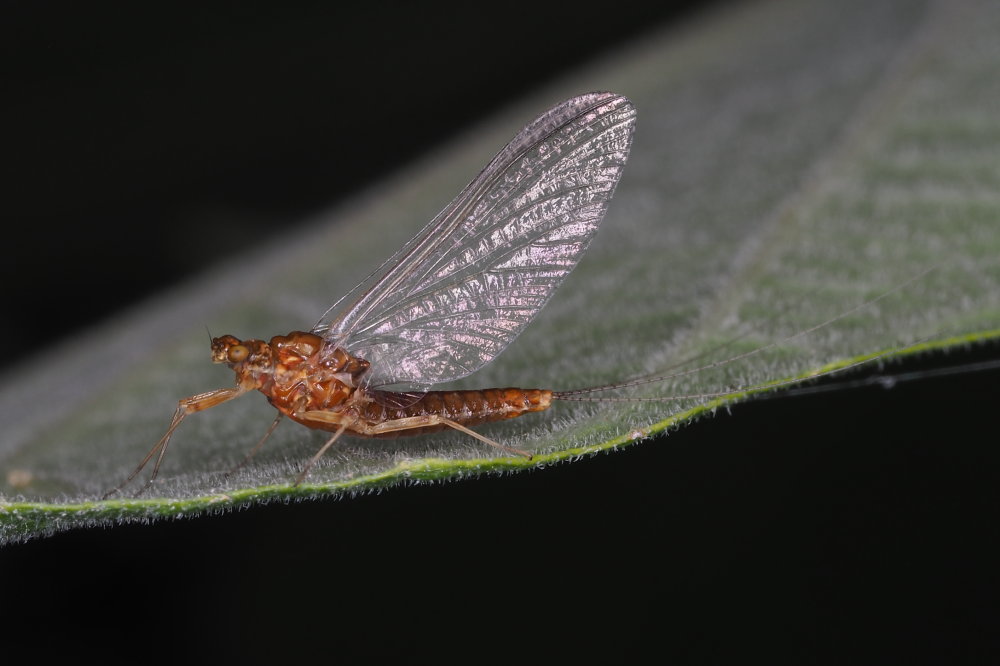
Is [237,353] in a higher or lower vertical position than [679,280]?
higher

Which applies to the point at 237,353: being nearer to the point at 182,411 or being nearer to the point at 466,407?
the point at 182,411

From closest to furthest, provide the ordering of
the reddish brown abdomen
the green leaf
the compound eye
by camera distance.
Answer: the green leaf
the reddish brown abdomen
the compound eye

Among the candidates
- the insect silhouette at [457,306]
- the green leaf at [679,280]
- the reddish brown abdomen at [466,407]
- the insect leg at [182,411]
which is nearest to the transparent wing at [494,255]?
the insect silhouette at [457,306]

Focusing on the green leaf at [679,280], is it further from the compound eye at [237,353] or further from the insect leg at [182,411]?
the compound eye at [237,353]

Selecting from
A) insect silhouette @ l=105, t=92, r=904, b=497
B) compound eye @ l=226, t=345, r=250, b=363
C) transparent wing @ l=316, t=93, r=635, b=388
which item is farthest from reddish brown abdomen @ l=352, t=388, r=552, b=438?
compound eye @ l=226, t=345, r=250, b=363

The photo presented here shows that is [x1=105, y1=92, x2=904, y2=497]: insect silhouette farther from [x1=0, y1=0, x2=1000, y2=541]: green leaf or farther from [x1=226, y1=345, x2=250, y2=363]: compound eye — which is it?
[x1=0, y1=0, x2=1000, y2=541]: green leaf

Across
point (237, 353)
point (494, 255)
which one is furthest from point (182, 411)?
point (494, 255)
